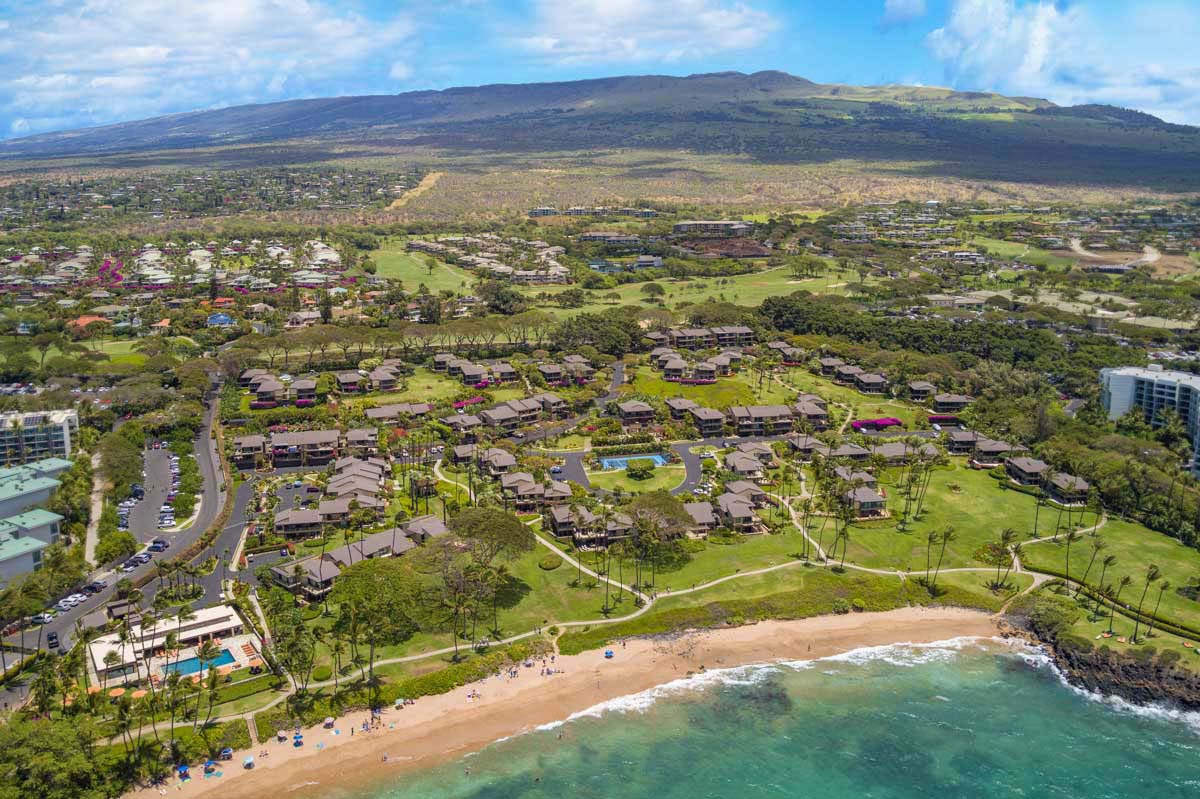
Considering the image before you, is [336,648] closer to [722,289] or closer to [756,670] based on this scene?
[756,670]

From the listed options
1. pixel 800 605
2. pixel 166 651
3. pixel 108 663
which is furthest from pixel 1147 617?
pixel 108 663

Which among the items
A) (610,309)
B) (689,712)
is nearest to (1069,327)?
(610,309)

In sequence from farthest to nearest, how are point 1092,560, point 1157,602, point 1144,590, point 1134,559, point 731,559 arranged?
point 731,559 < point 1134,559 < point 1092,560 < point 1144,590 < point 1157,602

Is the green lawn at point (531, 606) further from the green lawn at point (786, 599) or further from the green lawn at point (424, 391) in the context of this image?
the green lawn at point (424, 391)

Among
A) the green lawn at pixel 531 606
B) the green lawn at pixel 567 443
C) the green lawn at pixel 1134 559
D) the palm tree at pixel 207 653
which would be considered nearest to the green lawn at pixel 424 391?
the green lawn at pixel 567 443

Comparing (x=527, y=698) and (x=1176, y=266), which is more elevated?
(x=1176, y=266)

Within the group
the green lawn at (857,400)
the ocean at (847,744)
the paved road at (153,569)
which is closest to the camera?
the ocean at (847,744)
